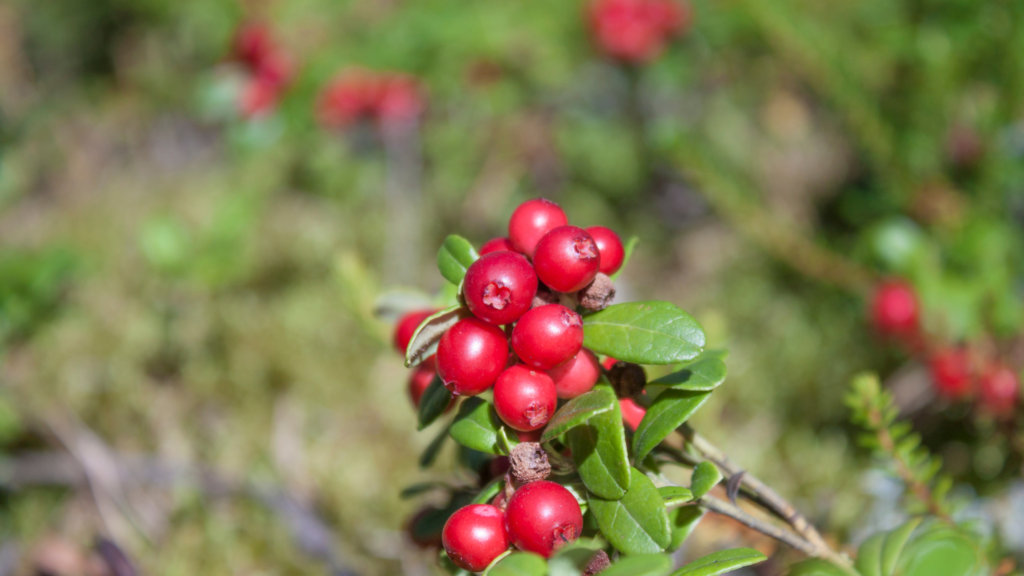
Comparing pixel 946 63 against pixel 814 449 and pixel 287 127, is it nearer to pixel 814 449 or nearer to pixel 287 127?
pixel 814 449

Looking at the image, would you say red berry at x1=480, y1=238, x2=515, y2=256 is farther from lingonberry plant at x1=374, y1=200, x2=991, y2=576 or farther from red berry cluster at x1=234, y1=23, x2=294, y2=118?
red berry cluster at x1=234, y1=23, x2=294, y2=118

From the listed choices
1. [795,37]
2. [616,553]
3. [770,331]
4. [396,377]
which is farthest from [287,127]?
[616,553]

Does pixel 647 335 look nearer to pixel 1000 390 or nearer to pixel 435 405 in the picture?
pixel 435 405

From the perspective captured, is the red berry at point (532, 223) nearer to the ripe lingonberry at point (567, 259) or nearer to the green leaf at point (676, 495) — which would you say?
the ripe lingonberry at point (567, 259)

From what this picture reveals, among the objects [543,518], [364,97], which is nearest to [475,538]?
[543,518]

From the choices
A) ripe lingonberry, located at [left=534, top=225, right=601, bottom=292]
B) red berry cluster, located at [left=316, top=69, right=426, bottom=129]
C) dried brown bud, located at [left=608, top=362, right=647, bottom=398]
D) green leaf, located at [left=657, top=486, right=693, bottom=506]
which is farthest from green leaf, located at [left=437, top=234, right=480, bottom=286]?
red berry cluster, located at [left=316, top=69, right=426, bottom=129]

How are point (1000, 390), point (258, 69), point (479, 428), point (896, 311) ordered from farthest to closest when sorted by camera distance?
point (258, 69) → point (896, 311) → point (1000, 390) → point (479, 428)
